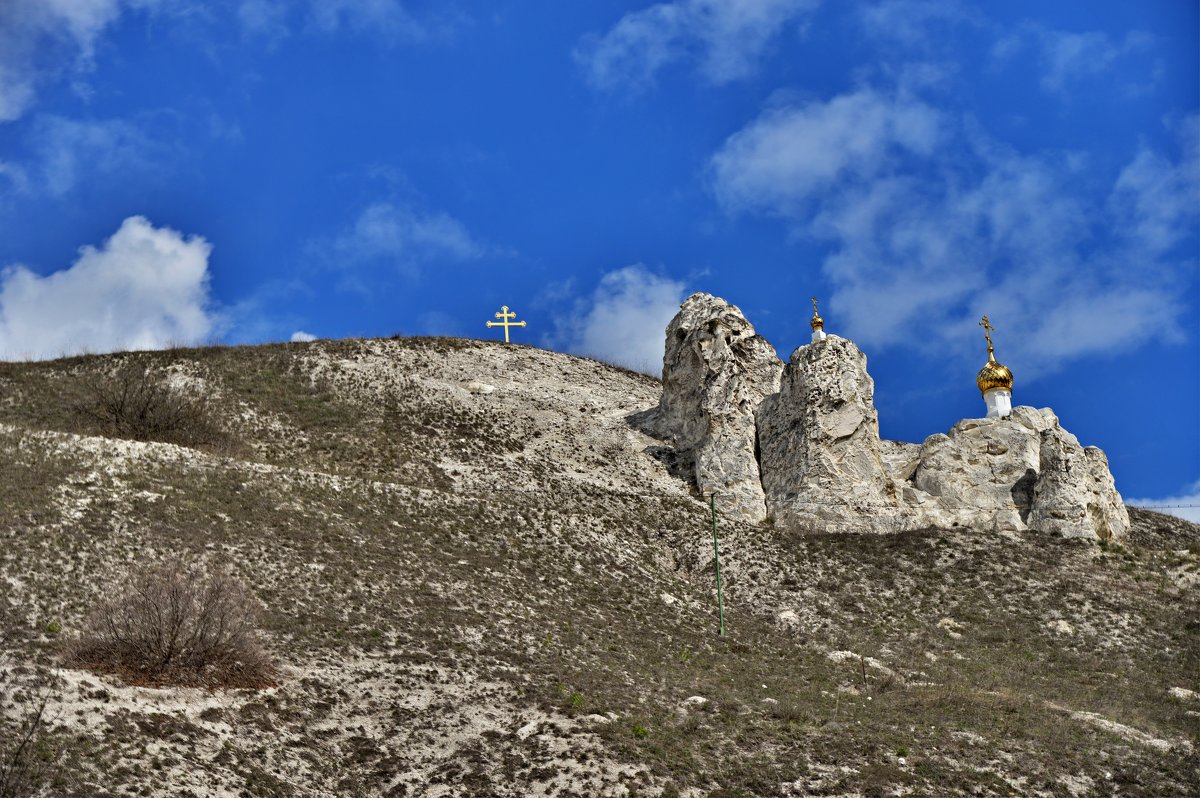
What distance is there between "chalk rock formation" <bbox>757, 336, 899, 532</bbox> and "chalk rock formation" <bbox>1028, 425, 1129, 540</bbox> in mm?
5367

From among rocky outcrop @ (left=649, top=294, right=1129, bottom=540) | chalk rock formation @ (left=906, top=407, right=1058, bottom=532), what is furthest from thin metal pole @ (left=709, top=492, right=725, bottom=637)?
chalk rock formation @ (left=906, top=407, right=1058, bottom=532)

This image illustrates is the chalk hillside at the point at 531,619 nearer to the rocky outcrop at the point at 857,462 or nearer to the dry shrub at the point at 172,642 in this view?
the dry shrub at the point at 172,642

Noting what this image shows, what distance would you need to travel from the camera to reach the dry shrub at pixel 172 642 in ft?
87.4

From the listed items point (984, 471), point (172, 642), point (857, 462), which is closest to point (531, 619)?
point (172, 642)

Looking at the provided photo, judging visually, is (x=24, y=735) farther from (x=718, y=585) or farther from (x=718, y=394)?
(x=718, y=394)

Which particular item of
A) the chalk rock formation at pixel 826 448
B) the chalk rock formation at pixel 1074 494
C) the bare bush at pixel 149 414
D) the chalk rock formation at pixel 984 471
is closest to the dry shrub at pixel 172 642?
the bare bush at pixel 149 414

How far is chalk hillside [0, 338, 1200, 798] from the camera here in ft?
84.3

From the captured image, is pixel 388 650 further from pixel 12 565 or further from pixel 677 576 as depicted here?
pixel 677 576

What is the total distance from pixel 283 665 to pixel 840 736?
1260 cm

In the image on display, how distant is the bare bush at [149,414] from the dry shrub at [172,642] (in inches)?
727

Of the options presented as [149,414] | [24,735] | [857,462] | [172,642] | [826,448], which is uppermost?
[149,414]

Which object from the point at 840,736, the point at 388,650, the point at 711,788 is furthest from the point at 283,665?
the point at 840,736

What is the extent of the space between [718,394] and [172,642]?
89.7 ft

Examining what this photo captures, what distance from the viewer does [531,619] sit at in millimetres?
34688
